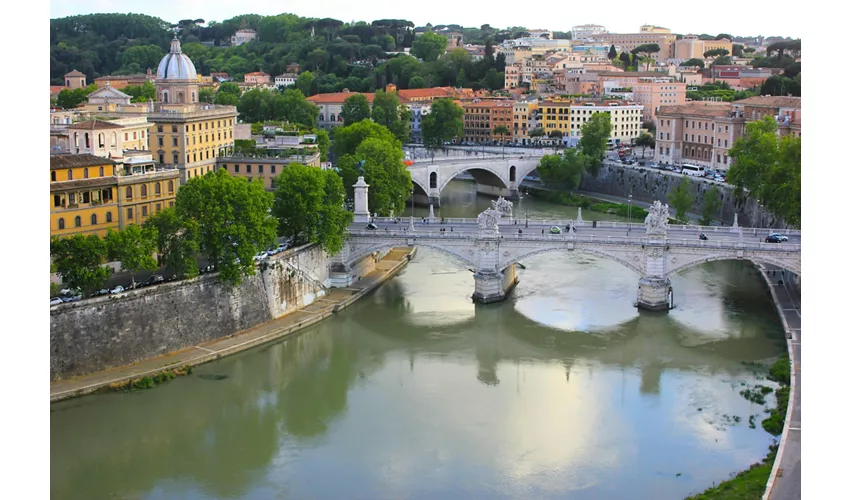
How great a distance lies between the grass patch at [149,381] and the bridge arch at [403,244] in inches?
204

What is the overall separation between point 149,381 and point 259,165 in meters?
9.10

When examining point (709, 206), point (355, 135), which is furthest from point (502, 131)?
point (709, 206)

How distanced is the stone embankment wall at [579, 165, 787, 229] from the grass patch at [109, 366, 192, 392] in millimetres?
12583

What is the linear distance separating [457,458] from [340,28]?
58737 mm

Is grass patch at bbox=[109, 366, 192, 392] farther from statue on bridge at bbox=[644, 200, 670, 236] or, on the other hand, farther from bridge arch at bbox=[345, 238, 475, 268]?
statue on bridge at bbox=[644, 200, 670, 236]

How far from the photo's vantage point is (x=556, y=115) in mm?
40812

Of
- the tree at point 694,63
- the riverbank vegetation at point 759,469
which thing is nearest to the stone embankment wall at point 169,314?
the riverbank vegetation at point 759,469

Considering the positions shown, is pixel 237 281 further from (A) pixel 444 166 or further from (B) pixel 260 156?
(A) pixel 444 166

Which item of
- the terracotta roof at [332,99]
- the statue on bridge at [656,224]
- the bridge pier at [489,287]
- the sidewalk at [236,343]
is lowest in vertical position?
the sidewalk at [236,343]

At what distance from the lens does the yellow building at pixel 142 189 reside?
59.4 feet

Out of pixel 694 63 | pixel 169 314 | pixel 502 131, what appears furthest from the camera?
pixel 694 63

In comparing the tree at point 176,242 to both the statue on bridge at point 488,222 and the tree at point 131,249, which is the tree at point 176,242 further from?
the statue on bridge at point 488,222

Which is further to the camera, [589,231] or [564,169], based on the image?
[564,169]

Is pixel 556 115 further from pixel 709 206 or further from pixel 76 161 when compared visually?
pixel 76 161
